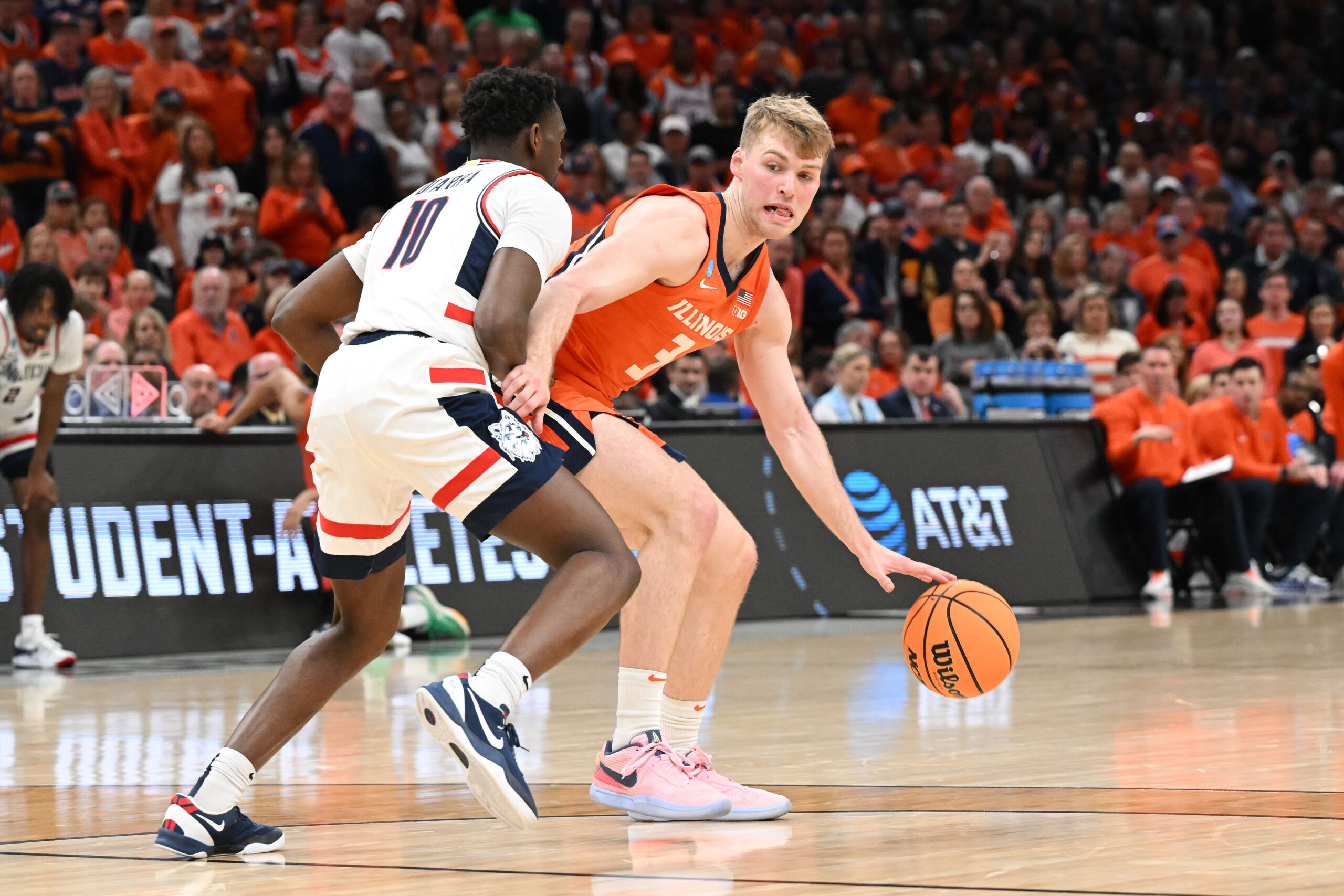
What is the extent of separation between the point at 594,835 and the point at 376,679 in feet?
15.8

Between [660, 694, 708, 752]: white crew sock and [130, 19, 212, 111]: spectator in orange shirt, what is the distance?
11.6 m

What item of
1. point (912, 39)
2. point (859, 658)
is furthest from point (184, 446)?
point (912, 39)

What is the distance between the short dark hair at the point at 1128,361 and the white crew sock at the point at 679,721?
34.1 ft

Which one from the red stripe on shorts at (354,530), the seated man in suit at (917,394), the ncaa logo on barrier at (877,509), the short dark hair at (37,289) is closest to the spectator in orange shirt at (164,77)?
the short dark hair at (37,289)

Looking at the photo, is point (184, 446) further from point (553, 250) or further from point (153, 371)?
point (553, 250)

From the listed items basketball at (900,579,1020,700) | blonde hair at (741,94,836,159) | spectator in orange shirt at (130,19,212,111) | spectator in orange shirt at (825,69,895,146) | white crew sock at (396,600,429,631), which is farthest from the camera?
spectator in orange shirt at (825,69,895,146)

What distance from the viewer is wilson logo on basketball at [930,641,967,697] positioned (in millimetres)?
5598

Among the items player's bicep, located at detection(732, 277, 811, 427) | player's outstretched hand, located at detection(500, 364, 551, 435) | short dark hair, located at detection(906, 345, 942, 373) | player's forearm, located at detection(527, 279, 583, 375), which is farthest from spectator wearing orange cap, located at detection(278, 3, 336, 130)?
player's outstretched hand, located at detection(500, 364, 551, 435)

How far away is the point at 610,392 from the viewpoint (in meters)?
5.40

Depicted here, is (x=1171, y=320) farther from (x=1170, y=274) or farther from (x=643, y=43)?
(x=643, y=43)

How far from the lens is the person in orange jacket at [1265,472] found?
1505 centimetres

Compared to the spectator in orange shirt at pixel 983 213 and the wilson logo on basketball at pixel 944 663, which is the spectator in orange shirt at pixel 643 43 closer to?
the spectator in orange shirt at pixel 983 213

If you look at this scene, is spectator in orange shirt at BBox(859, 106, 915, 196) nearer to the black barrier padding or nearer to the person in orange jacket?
the person in orange jacket

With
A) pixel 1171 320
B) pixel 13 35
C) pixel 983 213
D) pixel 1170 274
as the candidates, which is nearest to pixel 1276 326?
pixel 1171 320
